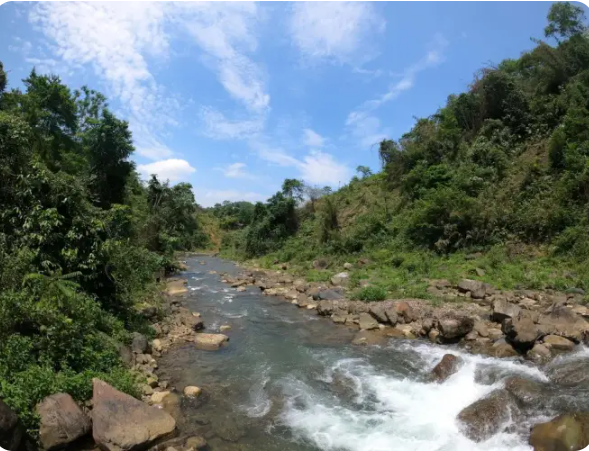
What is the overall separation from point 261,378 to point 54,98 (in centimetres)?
2822

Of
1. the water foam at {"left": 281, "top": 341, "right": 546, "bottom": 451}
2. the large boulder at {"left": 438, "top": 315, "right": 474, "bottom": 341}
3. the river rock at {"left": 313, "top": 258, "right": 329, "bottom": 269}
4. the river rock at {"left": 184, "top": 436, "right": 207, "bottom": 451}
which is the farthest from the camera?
the river rock at {"left": 313, "top": 258, "right": 329, "bottom": 269}

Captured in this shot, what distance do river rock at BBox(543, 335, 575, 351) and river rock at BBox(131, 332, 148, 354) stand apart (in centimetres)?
1061

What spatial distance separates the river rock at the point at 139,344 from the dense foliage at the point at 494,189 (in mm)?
9047

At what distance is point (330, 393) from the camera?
8508 mm

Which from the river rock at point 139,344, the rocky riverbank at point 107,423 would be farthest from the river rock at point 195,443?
the river rock at point 139,344

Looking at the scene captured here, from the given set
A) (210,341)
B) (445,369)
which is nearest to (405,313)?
(445,369)

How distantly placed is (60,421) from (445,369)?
7867 millimetres

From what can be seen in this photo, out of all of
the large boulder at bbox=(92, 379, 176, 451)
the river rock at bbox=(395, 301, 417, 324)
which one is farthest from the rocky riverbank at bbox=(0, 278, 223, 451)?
the river rock at bbox=(395, 301, 417, 324)

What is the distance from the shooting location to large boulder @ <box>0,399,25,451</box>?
5.15m

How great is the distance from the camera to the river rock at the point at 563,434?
5.58 m

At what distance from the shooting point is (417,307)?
45.2 feet

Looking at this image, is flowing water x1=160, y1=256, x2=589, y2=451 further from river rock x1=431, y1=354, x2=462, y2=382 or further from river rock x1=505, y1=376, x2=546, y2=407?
river rock x1=505, y1=376, x2=546, y2=407

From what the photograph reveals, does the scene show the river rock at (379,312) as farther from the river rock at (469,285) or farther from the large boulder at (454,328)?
the river rock at (469,285)

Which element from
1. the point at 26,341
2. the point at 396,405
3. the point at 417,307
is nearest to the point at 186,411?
the point at 26,341
